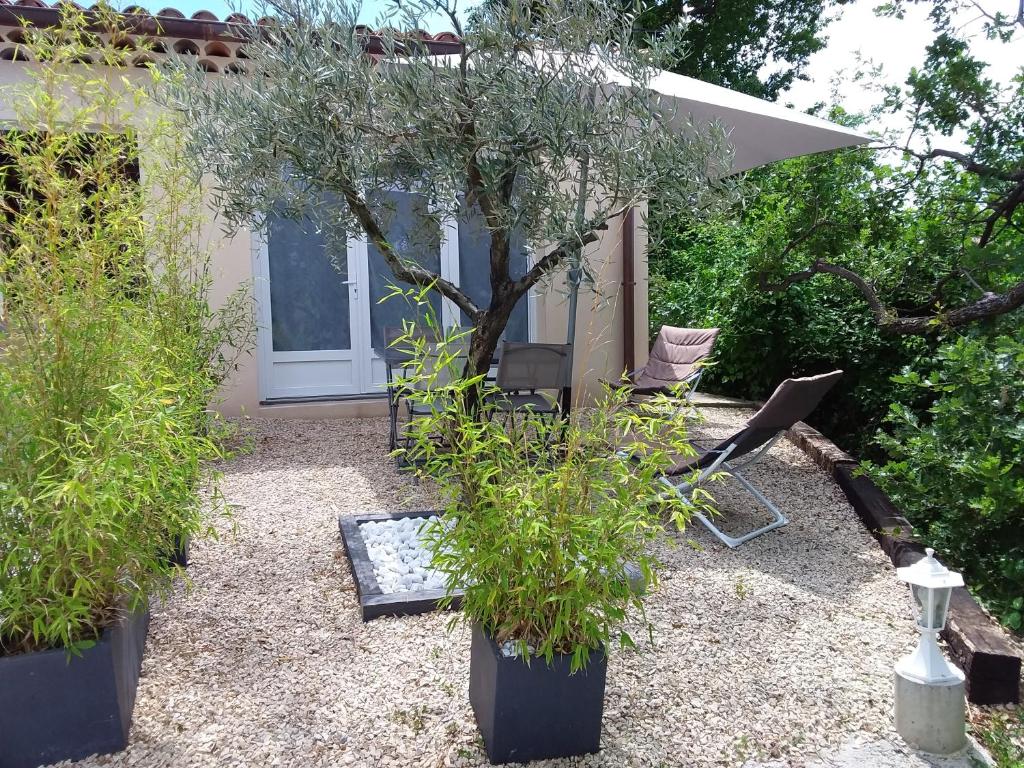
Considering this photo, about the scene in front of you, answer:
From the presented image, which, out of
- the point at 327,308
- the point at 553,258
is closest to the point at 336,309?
the point at 327,308

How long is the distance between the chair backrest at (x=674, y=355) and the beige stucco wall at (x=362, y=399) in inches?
15.6

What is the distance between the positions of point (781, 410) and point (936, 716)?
1782 millimetres

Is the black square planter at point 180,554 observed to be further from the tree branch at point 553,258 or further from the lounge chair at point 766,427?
the lounge chair at point 766,427

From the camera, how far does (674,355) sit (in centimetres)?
663

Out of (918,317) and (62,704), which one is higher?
(918,317)

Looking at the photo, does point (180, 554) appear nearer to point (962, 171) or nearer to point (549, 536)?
point (549, 536)

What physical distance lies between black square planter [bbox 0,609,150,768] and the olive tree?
88.1 inches

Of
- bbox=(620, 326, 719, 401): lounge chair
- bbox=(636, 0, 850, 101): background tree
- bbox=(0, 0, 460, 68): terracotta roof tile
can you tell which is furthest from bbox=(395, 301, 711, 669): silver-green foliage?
bbox=(636, 0, 850, 101): background tree

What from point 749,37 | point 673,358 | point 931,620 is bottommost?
point 931,620

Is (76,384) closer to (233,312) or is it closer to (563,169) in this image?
(563,169)

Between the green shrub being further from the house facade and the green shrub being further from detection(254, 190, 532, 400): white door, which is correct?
detection(254, 190, 532, 400): white door

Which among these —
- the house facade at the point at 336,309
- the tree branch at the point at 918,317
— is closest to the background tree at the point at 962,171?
the tree branch at the point at 918,317

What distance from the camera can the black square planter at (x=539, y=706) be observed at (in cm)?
224

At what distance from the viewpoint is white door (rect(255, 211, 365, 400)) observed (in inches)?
278
